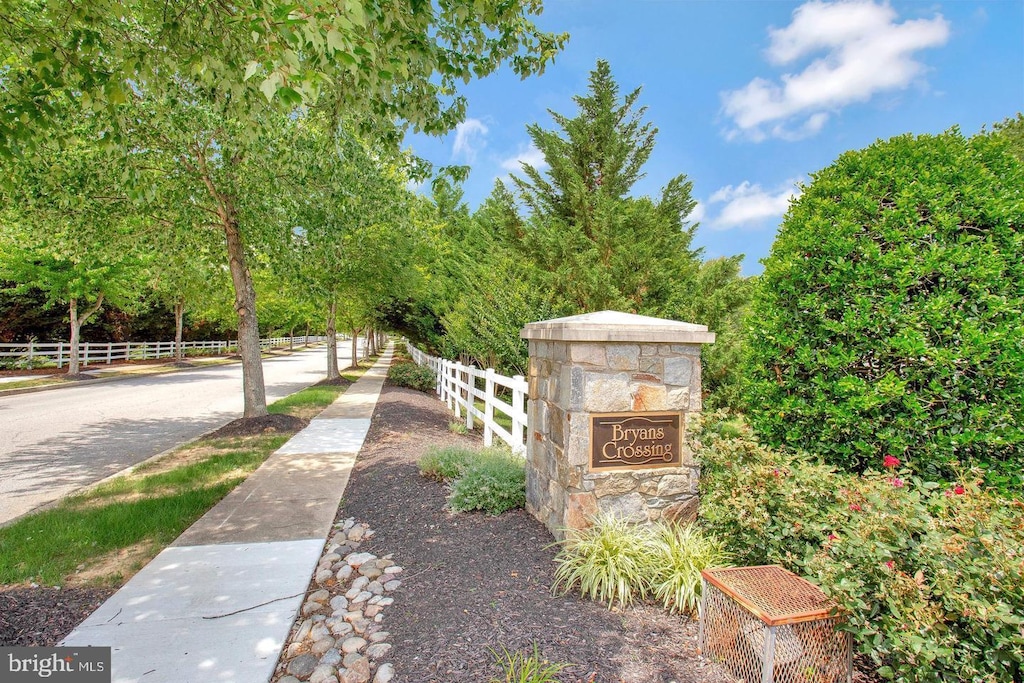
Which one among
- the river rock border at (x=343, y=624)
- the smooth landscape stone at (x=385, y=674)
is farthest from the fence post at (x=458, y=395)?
the smooth landscape stone at (x=385, y=674)

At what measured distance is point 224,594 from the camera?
327 cm

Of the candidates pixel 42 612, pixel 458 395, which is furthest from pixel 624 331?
pixel 458 395

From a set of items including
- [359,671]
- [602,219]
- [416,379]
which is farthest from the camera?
[416,379]

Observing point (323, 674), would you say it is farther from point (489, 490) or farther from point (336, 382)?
point (336, 382)

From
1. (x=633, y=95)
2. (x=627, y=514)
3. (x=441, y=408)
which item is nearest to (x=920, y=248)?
(x=627, y=514)

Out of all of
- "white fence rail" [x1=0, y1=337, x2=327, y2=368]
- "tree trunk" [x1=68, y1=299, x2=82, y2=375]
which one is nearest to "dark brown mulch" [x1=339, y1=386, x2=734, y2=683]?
"white fence rail" [x1=0, y1=337, x2=327, y2=368]

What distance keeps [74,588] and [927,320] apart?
6.03m

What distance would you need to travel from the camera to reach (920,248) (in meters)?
3.53

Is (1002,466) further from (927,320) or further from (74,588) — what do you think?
(74,588)

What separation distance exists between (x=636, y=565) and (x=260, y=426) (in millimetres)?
7983

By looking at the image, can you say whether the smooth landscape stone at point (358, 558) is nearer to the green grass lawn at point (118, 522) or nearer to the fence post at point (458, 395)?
the green grass lawn at point (118, 522)

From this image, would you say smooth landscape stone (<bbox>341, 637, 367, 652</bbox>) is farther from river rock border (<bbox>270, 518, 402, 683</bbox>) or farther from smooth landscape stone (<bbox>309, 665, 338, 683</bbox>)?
smooth landscape stone (<bbox>309, 665, 338, 683</bbox>)

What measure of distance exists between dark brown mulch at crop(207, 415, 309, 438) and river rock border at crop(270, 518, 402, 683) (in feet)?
18.4

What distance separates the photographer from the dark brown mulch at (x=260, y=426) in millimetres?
8732
